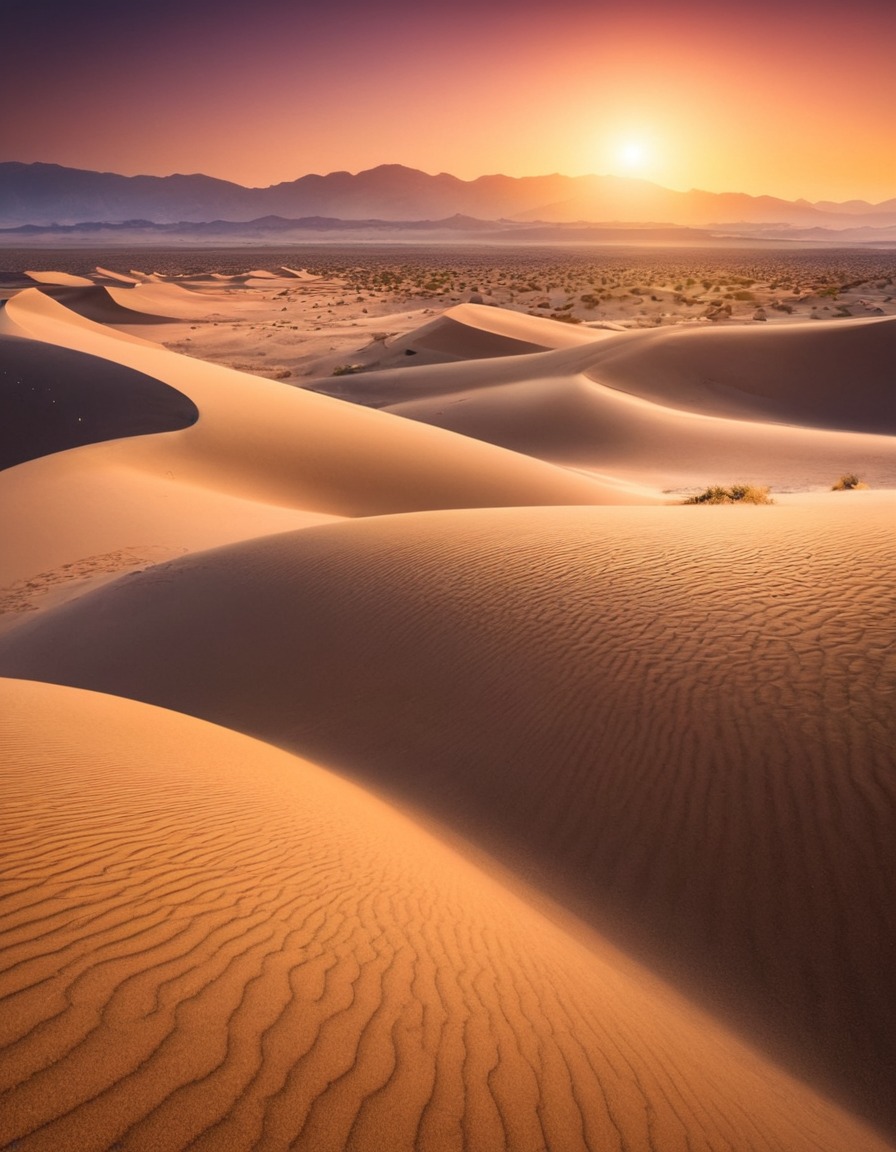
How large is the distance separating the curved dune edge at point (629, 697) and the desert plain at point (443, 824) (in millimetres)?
27

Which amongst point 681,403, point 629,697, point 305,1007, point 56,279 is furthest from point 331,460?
point 56,279

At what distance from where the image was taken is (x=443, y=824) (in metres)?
5.39

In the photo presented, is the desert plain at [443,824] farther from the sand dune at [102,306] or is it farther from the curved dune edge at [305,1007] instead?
the sand dune at [102,306]

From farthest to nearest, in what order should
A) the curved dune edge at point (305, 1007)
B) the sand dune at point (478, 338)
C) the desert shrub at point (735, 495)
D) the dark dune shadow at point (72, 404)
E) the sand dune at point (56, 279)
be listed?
the sand dune at point (56, 279) < the sand dune at point (478, 338) < the dark dune shadow at point (72, 404) < the desert shrub at point (735, 495) < the curved dune edge at point (305, 1007)

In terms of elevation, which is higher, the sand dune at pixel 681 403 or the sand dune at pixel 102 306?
the sand dune at pixel 102 306

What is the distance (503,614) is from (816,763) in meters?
A: 3.12

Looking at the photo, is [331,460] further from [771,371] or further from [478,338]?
[478,338]

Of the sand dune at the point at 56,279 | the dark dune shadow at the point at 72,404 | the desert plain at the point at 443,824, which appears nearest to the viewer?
the desert plain at the point at 443,824

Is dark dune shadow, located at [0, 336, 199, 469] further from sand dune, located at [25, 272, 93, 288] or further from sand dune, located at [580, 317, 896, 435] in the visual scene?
sand dune, located at [25, 272, 93, 288]

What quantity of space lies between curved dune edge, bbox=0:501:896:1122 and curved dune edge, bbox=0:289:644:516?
19.4ft

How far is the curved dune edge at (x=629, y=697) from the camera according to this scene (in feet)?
14.0

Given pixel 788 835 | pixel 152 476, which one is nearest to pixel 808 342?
pixel 152 476

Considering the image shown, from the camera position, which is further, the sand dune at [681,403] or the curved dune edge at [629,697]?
the sand dune at [681,403]

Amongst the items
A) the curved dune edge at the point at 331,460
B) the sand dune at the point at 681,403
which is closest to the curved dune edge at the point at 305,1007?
the curved dune edge at the point at 331,460
